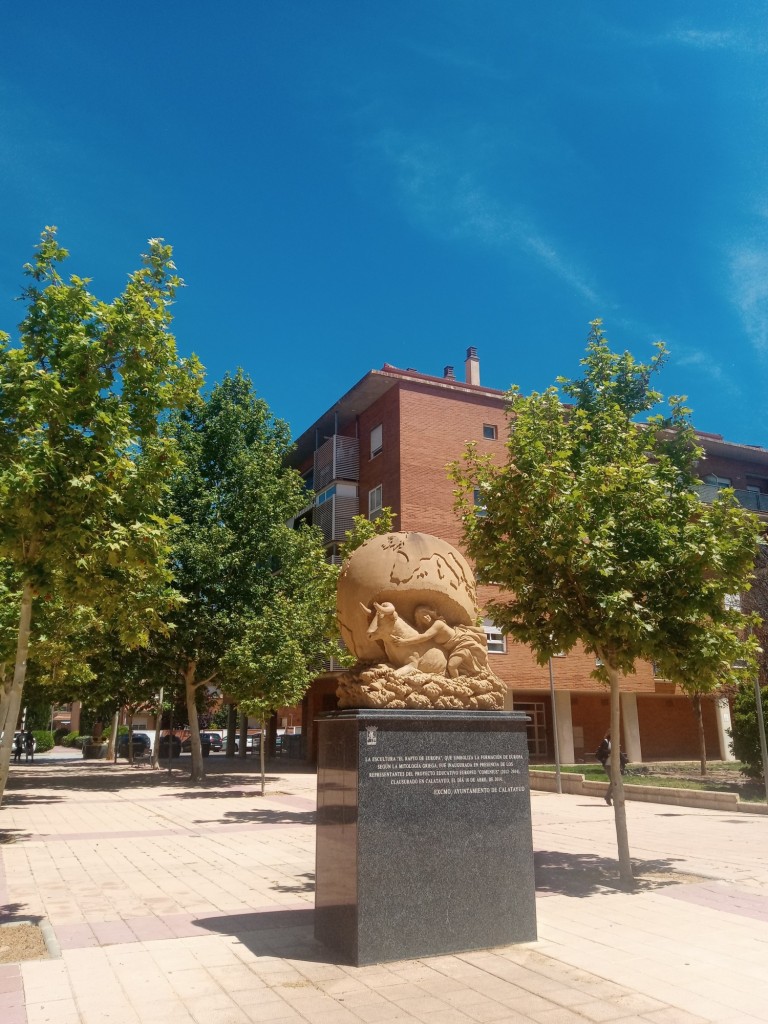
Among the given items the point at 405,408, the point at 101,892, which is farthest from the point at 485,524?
the point at 405,408

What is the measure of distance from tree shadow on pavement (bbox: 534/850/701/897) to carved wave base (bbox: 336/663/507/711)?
3.27 metres

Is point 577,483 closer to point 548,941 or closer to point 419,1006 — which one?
point 548,941

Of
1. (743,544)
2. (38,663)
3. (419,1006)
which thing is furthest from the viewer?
(38,663)

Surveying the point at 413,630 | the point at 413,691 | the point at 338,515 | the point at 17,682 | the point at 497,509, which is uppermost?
the point at 338,515

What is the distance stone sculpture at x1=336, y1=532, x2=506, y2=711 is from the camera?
6941 mm

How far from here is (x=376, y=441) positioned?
1379 inches

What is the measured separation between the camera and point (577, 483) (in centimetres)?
990

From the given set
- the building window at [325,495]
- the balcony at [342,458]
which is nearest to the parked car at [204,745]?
the building window at [325,495]

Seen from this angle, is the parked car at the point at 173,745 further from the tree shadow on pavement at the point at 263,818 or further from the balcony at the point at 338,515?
the tree shadow on pavement at the point at 263,818

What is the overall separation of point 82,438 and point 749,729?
1914 cm

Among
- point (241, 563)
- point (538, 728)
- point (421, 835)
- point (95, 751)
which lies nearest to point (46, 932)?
point (421, 835)

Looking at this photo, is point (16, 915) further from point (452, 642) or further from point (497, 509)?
point (497, 509)

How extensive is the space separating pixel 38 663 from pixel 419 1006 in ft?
56.1

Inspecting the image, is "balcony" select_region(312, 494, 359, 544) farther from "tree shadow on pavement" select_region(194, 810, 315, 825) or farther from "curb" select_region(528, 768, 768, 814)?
"tree shadow on pavement" select_region(194, 810, 315, 825)
